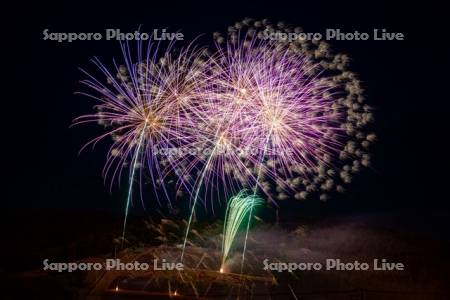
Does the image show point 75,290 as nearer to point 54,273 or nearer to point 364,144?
point 54,273

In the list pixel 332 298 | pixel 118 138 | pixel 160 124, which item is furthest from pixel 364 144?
pixel 118 138

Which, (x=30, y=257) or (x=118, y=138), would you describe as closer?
(x=118, y=138)

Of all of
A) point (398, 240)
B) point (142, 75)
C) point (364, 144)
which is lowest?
point (398, 240)

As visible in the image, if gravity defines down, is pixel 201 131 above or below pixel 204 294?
above

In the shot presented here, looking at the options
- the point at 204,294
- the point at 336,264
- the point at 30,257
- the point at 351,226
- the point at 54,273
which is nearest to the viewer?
the point at 204,294

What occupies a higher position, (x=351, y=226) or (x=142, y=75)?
(x=142, y=75)

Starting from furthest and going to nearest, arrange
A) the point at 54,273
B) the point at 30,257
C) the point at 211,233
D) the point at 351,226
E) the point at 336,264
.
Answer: the point at 351,226 < the point at 211,233 < the point at 30,257 < the point at 336,264 < the point at 54,273

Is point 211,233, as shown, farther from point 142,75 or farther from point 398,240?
point 142,75

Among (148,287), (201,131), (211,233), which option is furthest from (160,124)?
(211,233)

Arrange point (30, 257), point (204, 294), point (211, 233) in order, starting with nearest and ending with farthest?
point (204, 294), point (30, 257), point (211, 233)
